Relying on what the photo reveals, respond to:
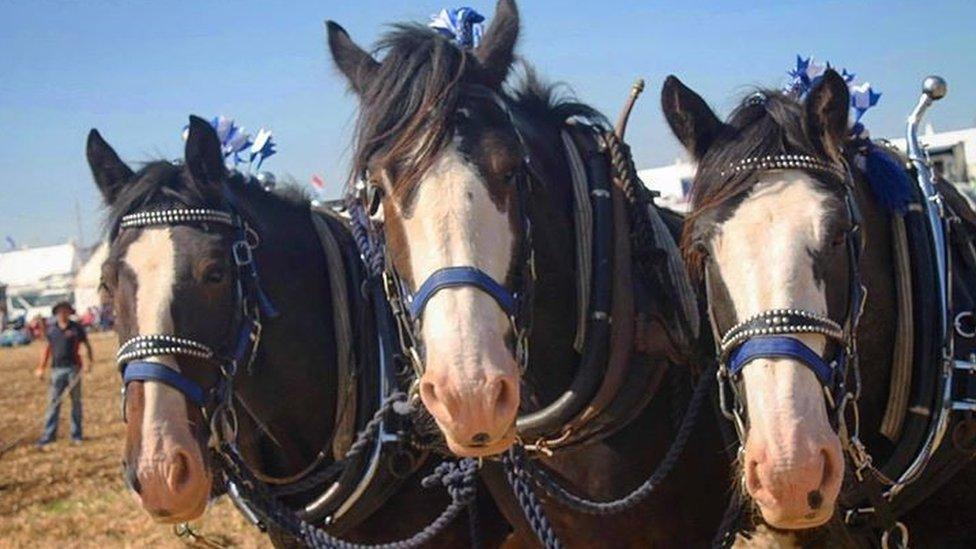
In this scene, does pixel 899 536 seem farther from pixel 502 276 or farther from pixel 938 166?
pixel 938 166

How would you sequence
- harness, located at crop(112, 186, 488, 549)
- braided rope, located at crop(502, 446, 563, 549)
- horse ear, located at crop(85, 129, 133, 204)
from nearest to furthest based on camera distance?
braided rope, located at crop(502, 446, 563, 549) → harness, located at crop(112, 186, 488, 549) → horse ear, located at crop(85, 129, 133, 204)

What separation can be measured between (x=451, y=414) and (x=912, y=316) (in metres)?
1.44

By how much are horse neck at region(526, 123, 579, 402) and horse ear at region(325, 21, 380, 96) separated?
0.53 m

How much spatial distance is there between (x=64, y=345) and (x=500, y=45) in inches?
430

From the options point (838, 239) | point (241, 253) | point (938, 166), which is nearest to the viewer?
point (838, 239)

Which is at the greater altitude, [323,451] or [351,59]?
[351,59]

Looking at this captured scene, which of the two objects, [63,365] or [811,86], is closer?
[811,86]

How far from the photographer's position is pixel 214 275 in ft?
10.0

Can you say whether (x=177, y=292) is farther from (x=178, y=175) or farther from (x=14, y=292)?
(x=14, y=292)

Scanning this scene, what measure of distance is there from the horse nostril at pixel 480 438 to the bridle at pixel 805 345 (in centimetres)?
65

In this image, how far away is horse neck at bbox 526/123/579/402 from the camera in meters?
3.00

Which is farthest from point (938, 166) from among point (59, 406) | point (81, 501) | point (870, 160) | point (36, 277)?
point (36, 277)

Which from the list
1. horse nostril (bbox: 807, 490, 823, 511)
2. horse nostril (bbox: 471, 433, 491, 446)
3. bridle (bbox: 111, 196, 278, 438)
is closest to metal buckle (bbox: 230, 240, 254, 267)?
bridle (bbox: 111, 196, 278, 438)

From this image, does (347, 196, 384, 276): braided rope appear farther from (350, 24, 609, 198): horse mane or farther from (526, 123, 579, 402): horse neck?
(526, 123, 579, 402): horse neck
